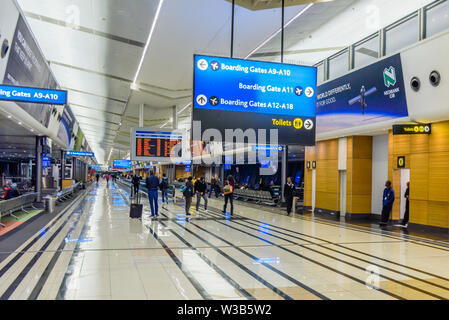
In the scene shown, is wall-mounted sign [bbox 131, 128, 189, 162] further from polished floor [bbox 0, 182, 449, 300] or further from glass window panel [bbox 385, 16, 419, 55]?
glass window panel [bbox 385, 16, 419, 55]

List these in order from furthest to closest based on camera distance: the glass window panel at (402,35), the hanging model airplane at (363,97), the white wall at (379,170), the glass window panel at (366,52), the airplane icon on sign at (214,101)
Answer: the white wall at (379,170) → the hanging model airplane at (363,97) → the glass window panel at (366,52) → the glass window panel at (402,35) → the airplane icon on sign at (214,101)

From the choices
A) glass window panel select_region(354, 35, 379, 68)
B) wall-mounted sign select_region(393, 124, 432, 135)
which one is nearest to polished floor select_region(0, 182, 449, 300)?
wall-mounted sign select_region(393, 124, 432, 135)

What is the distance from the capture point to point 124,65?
45.6 ft

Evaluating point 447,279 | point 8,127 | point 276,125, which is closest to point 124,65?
point 8,127

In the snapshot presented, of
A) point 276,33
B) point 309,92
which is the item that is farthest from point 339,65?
point 309,92

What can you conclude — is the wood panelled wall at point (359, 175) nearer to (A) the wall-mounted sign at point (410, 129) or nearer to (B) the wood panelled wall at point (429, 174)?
(B) the wood panelled wall at point (429, 174)

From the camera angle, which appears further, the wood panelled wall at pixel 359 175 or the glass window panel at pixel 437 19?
the wood panelled wall at pixel 359 175

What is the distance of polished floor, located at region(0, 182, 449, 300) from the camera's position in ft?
15.0

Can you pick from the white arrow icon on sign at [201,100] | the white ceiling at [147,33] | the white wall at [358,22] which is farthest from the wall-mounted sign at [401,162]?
the white arrow icon on sign at [201,100]

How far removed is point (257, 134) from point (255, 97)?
2.58 feet

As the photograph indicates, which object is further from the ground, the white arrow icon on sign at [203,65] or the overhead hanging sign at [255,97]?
the white arrow icon on sign at [203,65]

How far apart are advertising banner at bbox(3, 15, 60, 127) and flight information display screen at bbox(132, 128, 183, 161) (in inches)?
156

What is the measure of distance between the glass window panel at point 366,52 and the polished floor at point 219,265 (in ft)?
18.7

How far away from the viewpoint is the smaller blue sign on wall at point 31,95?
24.1 feet
